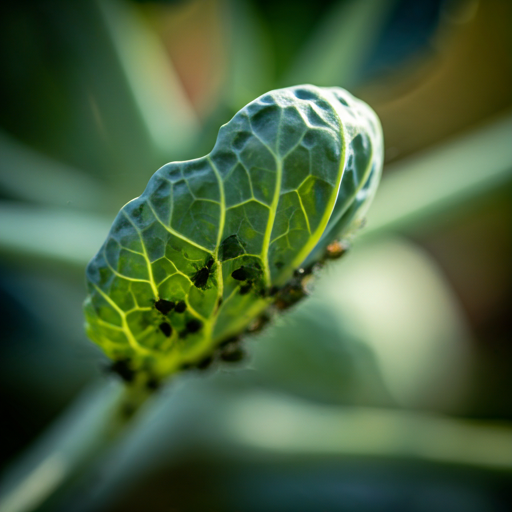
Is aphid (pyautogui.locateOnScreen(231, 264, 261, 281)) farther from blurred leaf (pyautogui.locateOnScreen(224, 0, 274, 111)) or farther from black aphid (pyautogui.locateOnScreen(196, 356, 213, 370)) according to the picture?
blurred leaf (pyautogui.locateOnScreen(224, 0, 274, 111))

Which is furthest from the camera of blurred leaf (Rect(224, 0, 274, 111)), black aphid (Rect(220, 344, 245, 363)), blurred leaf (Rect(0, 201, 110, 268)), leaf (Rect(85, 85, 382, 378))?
blurred leaf (Rect(224, 0, 274, 111))

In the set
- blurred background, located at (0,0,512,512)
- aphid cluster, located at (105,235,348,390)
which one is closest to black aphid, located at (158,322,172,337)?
aphid cluster, located at (105,235,348,390)

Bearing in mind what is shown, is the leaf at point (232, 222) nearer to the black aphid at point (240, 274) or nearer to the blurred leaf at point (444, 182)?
the black aphid at point (240, 274)

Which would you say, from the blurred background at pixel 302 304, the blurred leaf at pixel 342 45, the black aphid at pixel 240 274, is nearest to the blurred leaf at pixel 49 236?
the blurred background at pixel 302 304

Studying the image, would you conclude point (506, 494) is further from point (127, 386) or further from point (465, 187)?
point (127, 386)

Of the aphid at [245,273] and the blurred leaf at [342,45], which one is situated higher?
the blurred leaf at [342,45]

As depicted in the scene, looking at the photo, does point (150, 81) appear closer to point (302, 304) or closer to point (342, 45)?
point (342, 45)

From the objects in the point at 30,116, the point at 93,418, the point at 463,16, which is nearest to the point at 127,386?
the point at 93,418
